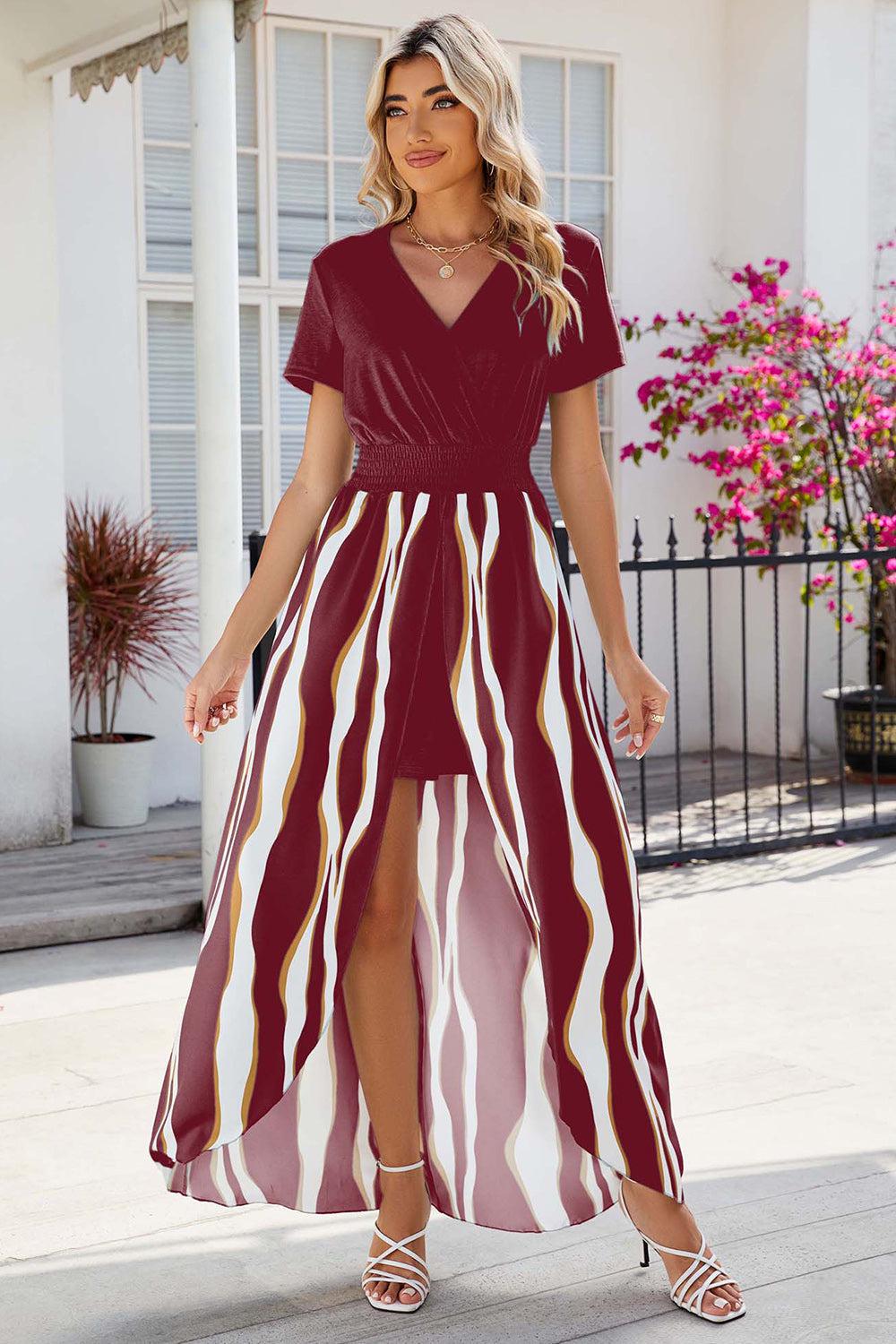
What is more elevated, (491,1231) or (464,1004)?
(464,1004)

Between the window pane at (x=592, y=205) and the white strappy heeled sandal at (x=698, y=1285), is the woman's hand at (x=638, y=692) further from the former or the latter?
the window pane at (x=592, y=205)

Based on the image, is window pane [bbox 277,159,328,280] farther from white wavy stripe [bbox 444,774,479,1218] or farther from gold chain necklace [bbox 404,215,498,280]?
white wavy stripe [bbox 444,774,479,1218]

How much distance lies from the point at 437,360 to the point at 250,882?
28.6 inches

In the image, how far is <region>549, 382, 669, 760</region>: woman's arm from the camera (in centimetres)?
237

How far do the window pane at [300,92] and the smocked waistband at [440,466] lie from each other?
5.08m

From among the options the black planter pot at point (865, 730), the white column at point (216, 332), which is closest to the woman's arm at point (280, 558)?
the white column at point (216, 332)

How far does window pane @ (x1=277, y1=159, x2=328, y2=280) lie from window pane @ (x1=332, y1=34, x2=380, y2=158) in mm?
160

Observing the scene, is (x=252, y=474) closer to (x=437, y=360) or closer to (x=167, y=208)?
(x=167, y=208)

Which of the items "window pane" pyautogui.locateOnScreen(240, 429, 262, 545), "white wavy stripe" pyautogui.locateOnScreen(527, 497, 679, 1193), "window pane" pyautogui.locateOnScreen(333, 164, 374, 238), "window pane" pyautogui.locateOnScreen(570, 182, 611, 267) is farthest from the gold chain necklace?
"window pane" pyautogui.locateOnScreen(570, 182, 611, 267)

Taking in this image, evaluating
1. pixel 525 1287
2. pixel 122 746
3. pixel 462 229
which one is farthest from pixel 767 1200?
pixel 122 746

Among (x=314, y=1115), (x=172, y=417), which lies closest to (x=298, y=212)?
(x=172, y=417)

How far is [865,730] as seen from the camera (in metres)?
7.29

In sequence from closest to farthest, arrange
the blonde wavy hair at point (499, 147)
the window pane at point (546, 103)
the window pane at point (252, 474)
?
the blonde wavy hair at point (499, 147), the window pane at point (252, 474), the window pane at point (546, 103)

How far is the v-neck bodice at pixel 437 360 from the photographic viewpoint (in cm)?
225
